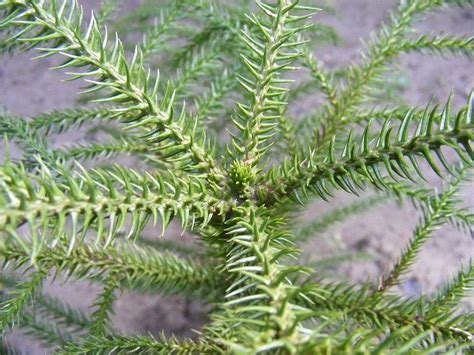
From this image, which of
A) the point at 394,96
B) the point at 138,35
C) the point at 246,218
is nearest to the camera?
the point at 246,218

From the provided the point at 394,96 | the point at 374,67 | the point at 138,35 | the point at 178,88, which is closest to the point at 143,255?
the point at 178,88

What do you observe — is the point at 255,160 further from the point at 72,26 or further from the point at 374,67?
the point at 374,67

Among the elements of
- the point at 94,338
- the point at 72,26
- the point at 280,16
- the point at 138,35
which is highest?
the point at 280,16

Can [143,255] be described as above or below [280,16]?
below

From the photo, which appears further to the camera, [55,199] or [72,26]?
[72,26]

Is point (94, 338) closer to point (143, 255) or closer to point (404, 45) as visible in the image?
point (143, 255)

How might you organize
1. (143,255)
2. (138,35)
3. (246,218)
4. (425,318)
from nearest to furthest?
(246,218), (425,318), (143,255), (138,35)
